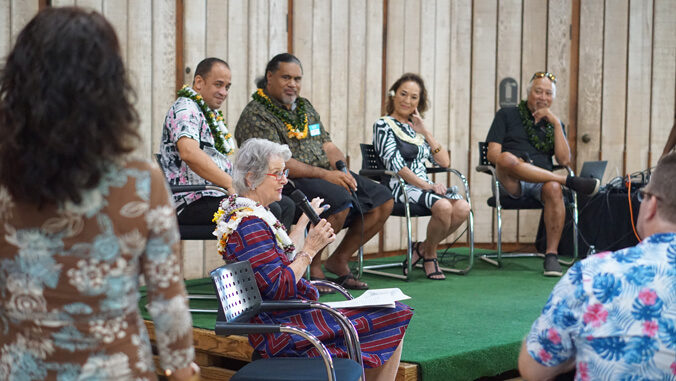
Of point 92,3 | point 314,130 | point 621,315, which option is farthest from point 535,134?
point 621,315

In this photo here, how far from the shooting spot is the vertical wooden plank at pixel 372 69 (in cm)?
596

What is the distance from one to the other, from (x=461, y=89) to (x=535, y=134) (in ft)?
4.19

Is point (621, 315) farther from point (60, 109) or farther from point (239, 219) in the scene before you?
point (239, 219)

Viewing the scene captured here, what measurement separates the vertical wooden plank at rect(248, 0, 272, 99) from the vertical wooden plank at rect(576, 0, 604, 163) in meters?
2.76

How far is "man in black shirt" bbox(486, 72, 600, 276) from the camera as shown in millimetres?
5043

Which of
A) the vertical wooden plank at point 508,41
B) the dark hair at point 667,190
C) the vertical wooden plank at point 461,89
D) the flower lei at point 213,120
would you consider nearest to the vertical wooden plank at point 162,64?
the flower lei at point 213,120

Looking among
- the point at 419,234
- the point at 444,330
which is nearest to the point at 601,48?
the point at 419,234

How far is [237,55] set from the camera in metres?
5.14

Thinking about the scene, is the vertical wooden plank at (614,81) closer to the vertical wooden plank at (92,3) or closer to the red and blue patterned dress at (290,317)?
the vertical wooden plank at (92,3)

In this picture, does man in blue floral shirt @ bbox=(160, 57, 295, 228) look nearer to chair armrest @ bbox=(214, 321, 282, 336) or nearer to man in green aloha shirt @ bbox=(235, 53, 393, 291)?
man in green aloha shirt @ bbox=(235, 53, 393, 291)

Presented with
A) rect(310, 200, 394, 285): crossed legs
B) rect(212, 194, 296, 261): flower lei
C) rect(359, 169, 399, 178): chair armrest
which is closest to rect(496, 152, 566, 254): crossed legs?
rect(359, 169, 399, 178): chair armrest

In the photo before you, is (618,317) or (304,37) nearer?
(618,317)

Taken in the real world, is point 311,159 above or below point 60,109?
below

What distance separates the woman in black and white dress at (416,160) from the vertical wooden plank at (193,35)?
4.06 ft
